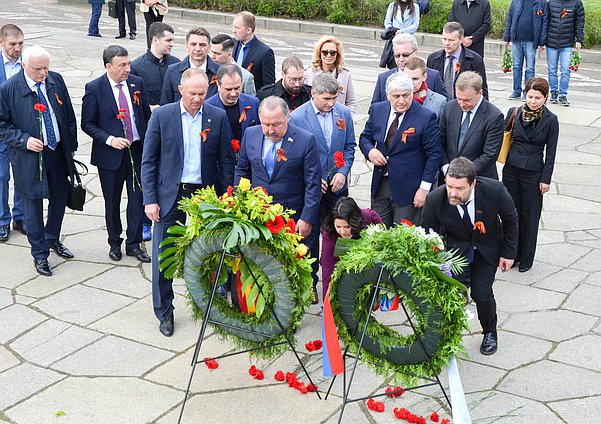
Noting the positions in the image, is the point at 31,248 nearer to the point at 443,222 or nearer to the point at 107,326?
the point at 107,326

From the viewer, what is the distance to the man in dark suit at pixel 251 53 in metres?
9.81

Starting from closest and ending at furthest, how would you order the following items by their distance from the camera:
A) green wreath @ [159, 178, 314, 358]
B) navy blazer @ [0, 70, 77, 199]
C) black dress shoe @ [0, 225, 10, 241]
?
1. green wreath @ [159, 178, 314, 358]
2. navy blazer @ [0, 70, 77, 199]
3. black dress shoe @ [0, 225, 10, 241]

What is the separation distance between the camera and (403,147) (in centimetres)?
764

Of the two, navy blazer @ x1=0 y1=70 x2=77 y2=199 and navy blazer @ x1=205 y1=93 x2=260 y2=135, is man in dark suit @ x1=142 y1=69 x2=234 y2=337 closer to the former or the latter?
navy blazer @ x1=205 y1=93 x2=260 y2=135

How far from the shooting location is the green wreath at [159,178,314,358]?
226 inches

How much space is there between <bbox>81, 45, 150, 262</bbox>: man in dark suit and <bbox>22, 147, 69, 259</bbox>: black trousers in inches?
12.7

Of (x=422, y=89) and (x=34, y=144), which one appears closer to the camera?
(x=34, y=144)

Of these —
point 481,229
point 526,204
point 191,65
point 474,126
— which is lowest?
point 526,204

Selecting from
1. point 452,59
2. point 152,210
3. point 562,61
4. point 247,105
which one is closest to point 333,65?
point 247,105

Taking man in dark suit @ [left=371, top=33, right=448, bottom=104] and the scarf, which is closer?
the scarf

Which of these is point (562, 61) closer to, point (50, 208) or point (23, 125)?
point (50, 208)

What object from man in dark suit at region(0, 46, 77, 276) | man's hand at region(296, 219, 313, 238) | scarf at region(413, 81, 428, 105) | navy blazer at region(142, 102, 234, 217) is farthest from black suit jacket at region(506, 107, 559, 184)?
man in dark suit at region(0, 46, 77, 276)

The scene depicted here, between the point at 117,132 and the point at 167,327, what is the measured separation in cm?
207

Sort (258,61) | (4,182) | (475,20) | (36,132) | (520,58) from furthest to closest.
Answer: (520,58) → (475,20) → (258,61) → (4,182) → (36,132)
